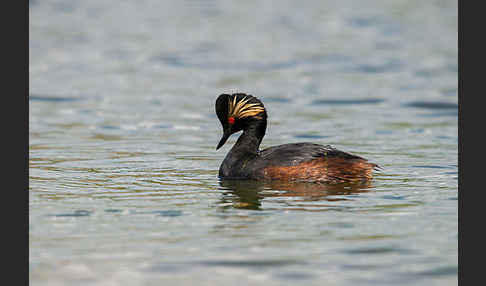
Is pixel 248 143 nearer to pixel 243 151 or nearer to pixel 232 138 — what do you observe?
pixel 243 151

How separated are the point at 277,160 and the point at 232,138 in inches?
218

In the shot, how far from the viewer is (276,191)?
12.3 metres

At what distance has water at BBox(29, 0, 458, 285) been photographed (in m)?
9.05

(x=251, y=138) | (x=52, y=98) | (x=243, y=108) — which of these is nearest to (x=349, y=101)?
(x=52, y=98)

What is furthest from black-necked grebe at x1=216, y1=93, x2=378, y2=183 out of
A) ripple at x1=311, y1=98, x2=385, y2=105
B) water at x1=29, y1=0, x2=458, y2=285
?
ripple at x1=311, y1=98, x2=385, y2=105

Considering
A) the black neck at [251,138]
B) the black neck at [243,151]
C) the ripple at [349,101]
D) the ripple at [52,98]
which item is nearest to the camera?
the black neck at [243,151]

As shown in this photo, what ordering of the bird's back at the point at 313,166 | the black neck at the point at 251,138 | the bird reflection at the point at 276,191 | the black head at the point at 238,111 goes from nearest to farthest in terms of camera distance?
the bird reflection at the point at 276,191
the bird's back at the point at 313,166
the black head at the point at 238,111
the black neck at the point at 251,138

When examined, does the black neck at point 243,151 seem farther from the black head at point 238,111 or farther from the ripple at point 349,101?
the ripple at point 349,101

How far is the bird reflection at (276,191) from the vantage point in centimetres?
1171

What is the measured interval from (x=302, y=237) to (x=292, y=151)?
321cm

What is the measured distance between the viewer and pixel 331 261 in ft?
29.2

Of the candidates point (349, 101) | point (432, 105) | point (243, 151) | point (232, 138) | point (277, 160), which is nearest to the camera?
point (277, 160)

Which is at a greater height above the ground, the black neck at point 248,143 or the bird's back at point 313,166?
the black neck at point 248,143

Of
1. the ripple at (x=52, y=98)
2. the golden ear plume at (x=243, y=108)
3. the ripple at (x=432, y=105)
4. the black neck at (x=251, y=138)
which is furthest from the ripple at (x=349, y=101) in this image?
the golden ear plume at (x=243, y=108)
